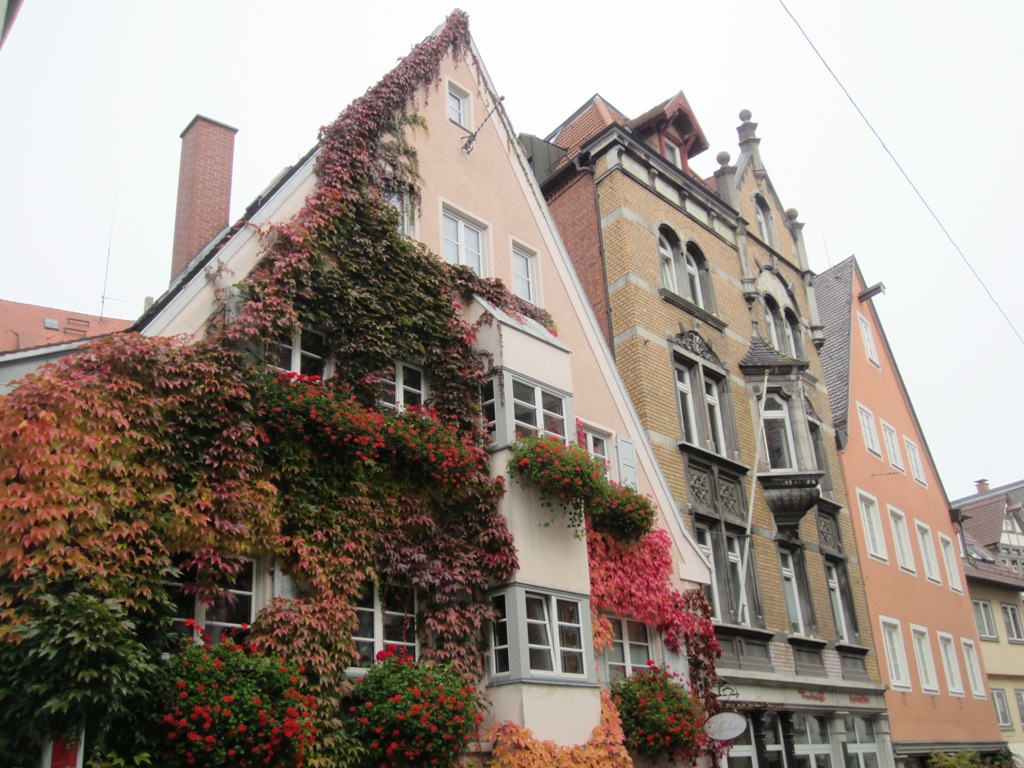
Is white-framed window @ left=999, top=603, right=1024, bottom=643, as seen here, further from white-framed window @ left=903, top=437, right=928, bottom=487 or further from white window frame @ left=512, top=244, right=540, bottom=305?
white window frame @ left=512, top=244, right=540, bottom=305

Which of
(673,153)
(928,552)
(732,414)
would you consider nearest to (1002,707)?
(928,552)

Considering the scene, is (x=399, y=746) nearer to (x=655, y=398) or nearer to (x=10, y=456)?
(x=10, y=456)

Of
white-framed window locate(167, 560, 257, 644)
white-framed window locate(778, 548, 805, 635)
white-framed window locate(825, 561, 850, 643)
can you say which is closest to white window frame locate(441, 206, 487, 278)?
white-framed window locate(167, 560, 257, 644)

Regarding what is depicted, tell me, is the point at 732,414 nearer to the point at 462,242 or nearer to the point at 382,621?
the point at 462,242

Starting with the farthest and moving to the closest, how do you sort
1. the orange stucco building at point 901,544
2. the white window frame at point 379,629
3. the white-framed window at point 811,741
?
1. the orange stucco building at point 901,544
2. the white-framed window at point 811,741
3. the white window frame at point 379,629

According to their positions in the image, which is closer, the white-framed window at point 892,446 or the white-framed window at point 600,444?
the white-framed window at point 600,444

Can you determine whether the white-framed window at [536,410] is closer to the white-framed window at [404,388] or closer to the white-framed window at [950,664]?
the white-framed window at [404,388]

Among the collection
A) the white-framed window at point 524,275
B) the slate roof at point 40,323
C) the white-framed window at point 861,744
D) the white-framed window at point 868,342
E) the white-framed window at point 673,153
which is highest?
the slate roof at point 40,323

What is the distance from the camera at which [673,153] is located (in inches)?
945

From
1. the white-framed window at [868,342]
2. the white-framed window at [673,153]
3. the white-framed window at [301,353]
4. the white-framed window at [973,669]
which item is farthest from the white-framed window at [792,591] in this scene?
the white-framed window at [301,353]

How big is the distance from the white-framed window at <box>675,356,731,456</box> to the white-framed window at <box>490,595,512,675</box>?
24.8ft

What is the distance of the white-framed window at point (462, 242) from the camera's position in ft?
51.7

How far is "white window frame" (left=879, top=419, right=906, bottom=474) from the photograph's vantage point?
2916 centimetres

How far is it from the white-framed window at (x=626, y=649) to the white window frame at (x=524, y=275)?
18.2ft
